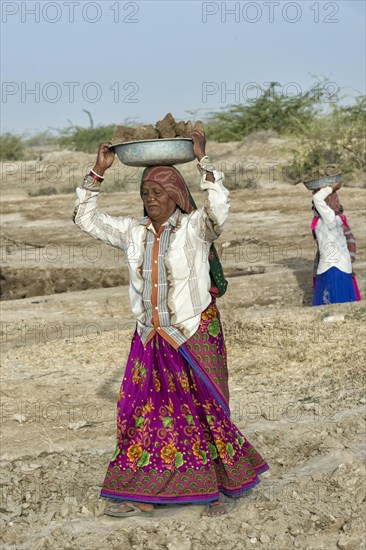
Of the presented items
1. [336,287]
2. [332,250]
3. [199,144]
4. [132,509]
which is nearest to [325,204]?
[332,250]

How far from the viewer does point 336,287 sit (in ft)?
33.3

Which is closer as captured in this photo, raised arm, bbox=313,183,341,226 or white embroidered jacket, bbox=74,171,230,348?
white embroidered jacket, bbox=74,171,230,348

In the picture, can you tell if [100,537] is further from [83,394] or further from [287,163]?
[287,163]

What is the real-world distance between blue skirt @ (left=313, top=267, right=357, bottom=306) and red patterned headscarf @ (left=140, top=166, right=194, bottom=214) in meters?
5.52

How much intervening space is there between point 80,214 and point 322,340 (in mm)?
4024

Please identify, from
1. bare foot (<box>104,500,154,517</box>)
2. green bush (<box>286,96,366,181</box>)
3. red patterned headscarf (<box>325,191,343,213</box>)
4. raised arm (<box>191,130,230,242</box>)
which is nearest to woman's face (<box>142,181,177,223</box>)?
raised arm (<box>191,130,230,242</box>)

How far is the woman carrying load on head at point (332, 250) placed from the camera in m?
9.84

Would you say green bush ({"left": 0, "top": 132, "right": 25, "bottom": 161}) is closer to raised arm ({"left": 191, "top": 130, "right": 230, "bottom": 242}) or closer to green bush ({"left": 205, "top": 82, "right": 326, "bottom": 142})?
green bush ({"left": 205, "top": 82, "right": 326, "bottom": 142})

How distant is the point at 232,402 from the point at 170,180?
2.77 meters

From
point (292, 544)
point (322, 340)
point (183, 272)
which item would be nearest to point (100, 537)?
point (292, 544)

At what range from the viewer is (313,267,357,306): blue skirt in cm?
1016

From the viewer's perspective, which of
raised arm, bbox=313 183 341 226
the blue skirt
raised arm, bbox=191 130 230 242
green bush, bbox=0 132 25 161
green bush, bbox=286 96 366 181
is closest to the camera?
raised arm, bbox=191 130 230 242

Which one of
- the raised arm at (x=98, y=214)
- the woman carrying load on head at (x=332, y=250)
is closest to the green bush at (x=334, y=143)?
the woman carrying load on head at (x=332, y=250)

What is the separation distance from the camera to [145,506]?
486 centimetres
